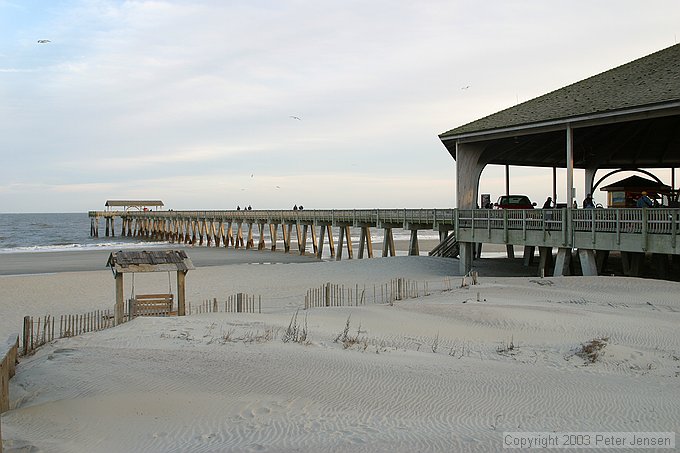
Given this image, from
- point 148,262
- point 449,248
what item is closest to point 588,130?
point 449,248

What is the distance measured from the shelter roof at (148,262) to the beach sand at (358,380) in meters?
2.05

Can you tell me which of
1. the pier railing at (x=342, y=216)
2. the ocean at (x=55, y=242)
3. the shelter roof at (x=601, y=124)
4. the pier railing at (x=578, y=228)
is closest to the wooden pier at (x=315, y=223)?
the pier railing at (x=342, y=216)

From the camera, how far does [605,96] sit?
72.3 feet

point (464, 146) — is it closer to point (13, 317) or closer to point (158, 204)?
point (13, 317)

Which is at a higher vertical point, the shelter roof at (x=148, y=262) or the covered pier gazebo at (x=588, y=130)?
the covered pier gazebo at (x=588, y=130)

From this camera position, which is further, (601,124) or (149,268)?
(601,124)

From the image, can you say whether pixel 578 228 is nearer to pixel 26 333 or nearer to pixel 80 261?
pixel 26 333

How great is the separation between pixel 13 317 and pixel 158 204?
81945 mm

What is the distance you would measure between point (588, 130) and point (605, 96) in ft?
19.7

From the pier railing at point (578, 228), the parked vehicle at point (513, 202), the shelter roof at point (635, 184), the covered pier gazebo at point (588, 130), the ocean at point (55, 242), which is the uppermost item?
the covered pier gazebo at point (588, 130)

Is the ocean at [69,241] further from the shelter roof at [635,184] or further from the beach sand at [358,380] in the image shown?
the beach sand at [358,380]

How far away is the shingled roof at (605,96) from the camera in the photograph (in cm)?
1980

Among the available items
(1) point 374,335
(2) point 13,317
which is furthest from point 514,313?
(2) point 13,317

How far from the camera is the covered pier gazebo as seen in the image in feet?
66.6
